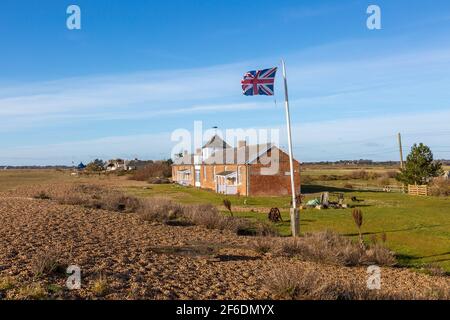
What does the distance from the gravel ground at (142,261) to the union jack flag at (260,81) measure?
576 cm

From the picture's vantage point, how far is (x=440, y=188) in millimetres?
44938

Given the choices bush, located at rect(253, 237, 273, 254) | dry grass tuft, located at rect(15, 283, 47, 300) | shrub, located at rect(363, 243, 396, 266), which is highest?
dry grass tuft, located at rect(15, 283, 47, 300)

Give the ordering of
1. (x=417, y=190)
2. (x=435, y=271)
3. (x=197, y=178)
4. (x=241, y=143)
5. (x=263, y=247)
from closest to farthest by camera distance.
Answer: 1. (x=435, y=271)
2. (x=263, y=247)
3. (x=417, y=190)
4. (x=241, y=143)
5. (x=197, y=178)

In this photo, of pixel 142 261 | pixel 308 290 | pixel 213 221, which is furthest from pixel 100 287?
pixel 213 221

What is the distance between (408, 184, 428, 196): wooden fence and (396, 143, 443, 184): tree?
163cm

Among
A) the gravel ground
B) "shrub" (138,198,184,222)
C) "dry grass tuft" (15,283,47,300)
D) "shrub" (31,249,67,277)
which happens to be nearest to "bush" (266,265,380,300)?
the gravel ground

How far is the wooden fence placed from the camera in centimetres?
4533

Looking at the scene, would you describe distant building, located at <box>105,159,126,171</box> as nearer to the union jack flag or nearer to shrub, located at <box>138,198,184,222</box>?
shrub, located at <box>138,198,184,222</box>

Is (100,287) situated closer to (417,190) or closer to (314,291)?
(314,291)

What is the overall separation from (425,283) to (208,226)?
10104mm

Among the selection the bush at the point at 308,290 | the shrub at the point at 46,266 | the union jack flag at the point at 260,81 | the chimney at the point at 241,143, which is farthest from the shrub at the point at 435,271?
the chimney at the point at 241,143

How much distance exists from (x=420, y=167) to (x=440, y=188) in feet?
11.7

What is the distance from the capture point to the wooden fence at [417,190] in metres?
45.3

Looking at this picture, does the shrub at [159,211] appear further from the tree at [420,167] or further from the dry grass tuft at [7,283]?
the tree at [420,167]
